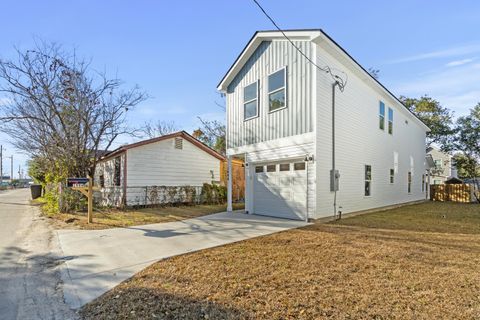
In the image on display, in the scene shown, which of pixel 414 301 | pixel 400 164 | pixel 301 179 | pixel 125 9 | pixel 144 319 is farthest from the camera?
→ pixel 400 164

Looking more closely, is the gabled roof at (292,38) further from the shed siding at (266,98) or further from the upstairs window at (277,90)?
the upstairs window at (277,90)

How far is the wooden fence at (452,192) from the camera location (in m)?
19.5

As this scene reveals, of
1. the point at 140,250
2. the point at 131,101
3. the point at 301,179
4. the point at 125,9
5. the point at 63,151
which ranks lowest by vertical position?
the point at 140,250

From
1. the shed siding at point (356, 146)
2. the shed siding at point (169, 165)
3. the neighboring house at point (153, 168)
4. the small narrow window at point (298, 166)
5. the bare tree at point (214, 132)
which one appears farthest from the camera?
the bare tree at point (214, 132)

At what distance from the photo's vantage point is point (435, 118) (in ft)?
93.5

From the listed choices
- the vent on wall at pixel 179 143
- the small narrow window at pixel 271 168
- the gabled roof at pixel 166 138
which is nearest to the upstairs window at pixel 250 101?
the small narrow window at pixel 271 168

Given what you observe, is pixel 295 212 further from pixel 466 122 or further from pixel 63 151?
pixel 466 122

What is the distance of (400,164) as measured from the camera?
52.0 ft

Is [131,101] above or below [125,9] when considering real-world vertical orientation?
below

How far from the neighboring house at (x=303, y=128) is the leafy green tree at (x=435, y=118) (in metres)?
18.0

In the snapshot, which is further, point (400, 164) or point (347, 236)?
point (400, 164)

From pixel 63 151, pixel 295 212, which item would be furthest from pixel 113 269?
pixel 63 151

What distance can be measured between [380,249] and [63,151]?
13.4 meters

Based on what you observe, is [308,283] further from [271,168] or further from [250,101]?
[250,101]
